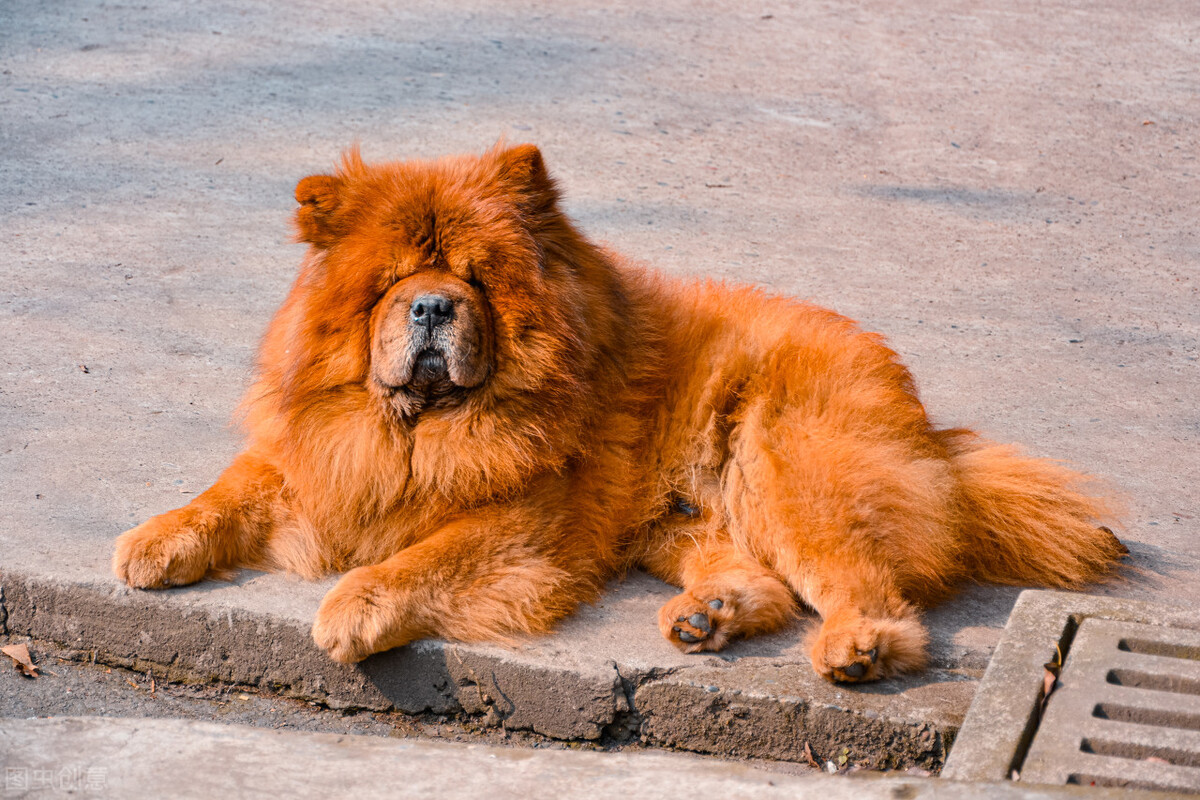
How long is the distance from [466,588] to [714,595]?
0.74 metres

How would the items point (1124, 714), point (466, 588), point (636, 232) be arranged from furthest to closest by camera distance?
point (636, 232)
point (466, 588)
point (1124, 714)

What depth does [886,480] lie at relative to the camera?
351cm

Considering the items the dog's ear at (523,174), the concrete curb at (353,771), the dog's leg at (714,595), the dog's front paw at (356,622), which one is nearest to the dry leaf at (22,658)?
the concrete curb at (353,771)

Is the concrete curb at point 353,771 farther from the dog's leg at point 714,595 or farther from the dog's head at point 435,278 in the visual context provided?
the dog's head at point 435,278

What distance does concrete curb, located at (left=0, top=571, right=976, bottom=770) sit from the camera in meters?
3.17

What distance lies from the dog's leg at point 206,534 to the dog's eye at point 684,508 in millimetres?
1310

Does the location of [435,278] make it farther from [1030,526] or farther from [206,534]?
[1030,526]

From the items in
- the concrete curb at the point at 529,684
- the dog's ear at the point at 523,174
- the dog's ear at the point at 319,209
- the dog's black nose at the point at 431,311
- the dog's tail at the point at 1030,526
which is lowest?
the concrete curb at the point at 529,684

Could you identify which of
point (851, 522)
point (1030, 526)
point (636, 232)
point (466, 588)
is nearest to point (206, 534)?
point (466, 588)

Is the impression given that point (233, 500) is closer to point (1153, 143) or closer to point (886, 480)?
point (886, 480)

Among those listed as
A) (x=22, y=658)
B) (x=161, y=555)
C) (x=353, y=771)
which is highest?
(x=161, y=555)

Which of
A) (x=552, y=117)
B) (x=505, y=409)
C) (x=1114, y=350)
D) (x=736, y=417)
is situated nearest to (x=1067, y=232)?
(x=1114, y=350)

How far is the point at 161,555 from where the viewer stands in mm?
3443

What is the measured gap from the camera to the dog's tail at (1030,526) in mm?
3725
